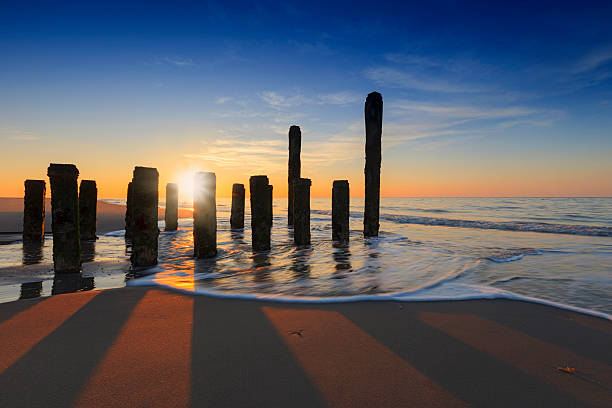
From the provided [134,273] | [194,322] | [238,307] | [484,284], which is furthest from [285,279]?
[484,284]

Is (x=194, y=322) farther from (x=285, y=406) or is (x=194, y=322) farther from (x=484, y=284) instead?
(x=484, y=284)

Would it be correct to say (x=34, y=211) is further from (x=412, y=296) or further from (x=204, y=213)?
(x=412, y=296)

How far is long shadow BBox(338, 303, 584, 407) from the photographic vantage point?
185 cm

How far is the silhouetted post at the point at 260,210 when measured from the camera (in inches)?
306

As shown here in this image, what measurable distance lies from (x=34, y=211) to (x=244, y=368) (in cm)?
1049

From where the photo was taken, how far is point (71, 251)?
17.7ft

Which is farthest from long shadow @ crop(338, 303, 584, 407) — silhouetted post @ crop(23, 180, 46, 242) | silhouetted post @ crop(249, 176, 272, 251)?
silhouetted post @ crop(23, 180, 46, 242)

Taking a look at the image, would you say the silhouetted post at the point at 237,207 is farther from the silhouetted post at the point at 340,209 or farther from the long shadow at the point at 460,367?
the long shadow at the point at 460,367

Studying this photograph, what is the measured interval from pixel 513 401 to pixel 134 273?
5.60 meters

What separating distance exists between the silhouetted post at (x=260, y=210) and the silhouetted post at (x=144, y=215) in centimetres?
242

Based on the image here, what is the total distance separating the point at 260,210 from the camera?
7.83 m

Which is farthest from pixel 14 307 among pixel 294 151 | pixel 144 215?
pixel 294 151

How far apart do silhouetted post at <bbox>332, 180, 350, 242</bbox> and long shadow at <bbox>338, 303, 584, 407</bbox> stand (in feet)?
21.5

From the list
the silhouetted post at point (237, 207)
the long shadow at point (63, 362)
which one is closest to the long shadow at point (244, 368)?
the long shadow at point (63, 362)
